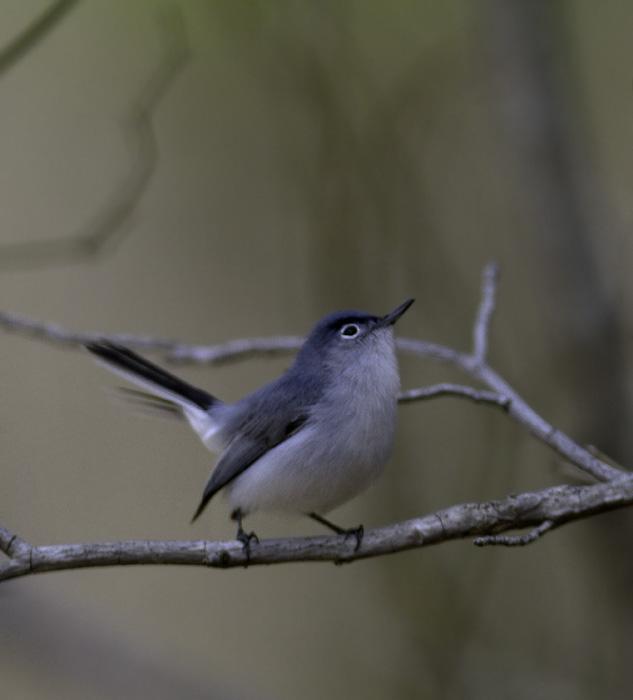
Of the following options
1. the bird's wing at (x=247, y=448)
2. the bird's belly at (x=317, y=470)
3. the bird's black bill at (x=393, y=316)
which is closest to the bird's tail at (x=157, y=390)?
the bird's wing at (x=247, y=448)

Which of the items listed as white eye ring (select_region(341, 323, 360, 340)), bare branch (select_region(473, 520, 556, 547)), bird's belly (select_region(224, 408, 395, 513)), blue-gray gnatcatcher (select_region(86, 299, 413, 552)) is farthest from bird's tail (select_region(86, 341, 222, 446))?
bare branch (select_region(473, 520, 556, 547))

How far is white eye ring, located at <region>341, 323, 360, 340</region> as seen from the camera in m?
2.08

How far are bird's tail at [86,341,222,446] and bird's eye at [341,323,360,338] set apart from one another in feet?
1.55

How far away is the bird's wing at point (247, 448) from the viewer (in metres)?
1.94

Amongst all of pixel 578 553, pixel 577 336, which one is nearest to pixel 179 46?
pixel 577 336

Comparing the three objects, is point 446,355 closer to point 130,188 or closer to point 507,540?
point 507,540

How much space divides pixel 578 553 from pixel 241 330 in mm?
1774

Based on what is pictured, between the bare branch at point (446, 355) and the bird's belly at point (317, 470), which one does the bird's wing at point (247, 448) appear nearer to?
the bird's belly at point (317, 470)

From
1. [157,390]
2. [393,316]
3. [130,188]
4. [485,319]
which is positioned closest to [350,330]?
[393,316]

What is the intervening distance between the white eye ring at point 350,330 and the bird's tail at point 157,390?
18.6 inches

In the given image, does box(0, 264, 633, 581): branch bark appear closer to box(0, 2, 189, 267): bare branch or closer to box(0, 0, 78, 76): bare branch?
box(0, 0, 78, 76): bare branch

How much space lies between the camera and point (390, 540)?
1.45 meters

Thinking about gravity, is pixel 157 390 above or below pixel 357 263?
below

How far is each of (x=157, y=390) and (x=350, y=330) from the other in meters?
0.62
